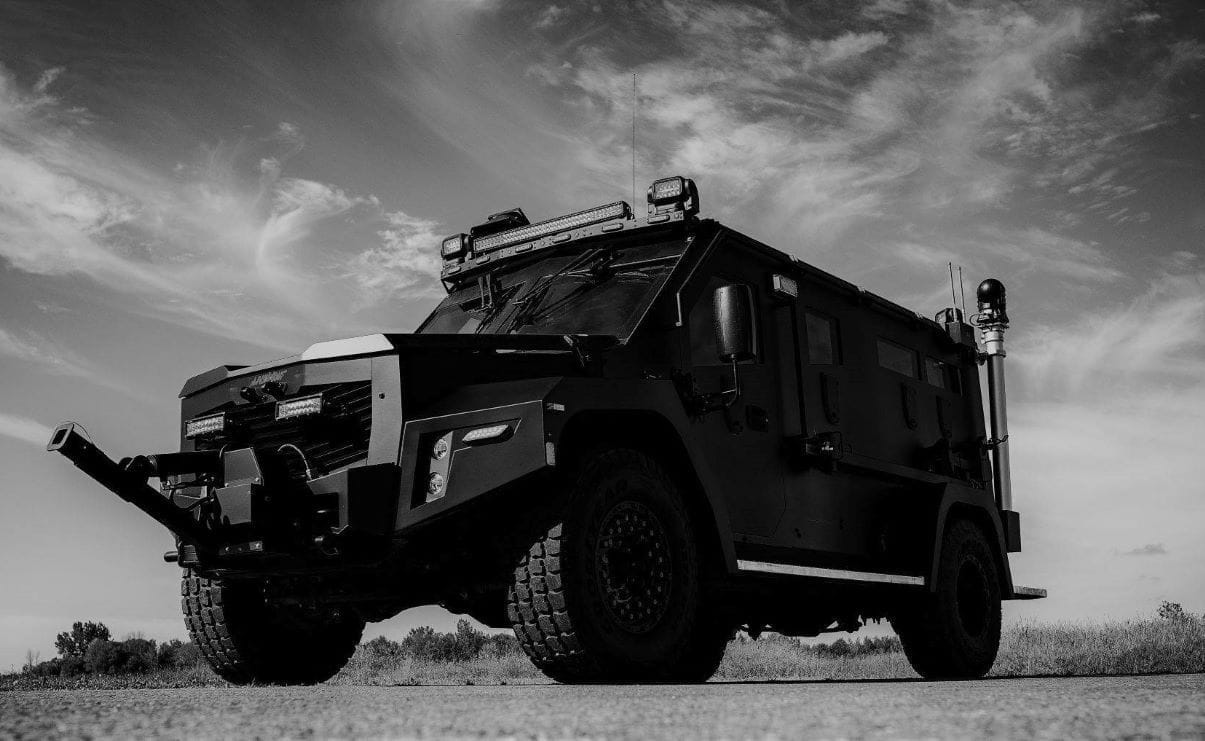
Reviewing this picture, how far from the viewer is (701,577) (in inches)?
270

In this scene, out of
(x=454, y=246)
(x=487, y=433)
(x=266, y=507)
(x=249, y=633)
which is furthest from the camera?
(x=454, y=246)

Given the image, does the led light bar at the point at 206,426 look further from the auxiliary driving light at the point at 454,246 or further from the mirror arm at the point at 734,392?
the mirror arm at the point at 734,392

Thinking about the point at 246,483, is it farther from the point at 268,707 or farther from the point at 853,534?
the point at 853,534

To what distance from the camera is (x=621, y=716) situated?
3539 millimetres

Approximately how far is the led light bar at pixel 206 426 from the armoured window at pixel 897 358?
5120 mm

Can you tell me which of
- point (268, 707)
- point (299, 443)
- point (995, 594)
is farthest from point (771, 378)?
point (268, 707)

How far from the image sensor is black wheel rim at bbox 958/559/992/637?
973cm

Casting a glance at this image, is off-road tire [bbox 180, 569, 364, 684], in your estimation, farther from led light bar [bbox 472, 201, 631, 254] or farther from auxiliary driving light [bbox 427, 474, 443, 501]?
led light bar [bbox 472, 201, 631, 254]

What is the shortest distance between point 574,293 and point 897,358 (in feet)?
11.4

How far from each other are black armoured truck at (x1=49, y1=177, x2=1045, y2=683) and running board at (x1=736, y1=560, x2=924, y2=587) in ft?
0.08

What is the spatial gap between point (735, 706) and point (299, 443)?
321 centimetres

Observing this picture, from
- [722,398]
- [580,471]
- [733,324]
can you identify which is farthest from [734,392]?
[580,471]

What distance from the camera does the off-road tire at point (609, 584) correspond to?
18.9ft

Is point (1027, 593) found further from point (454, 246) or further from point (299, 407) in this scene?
point (299, 407)
